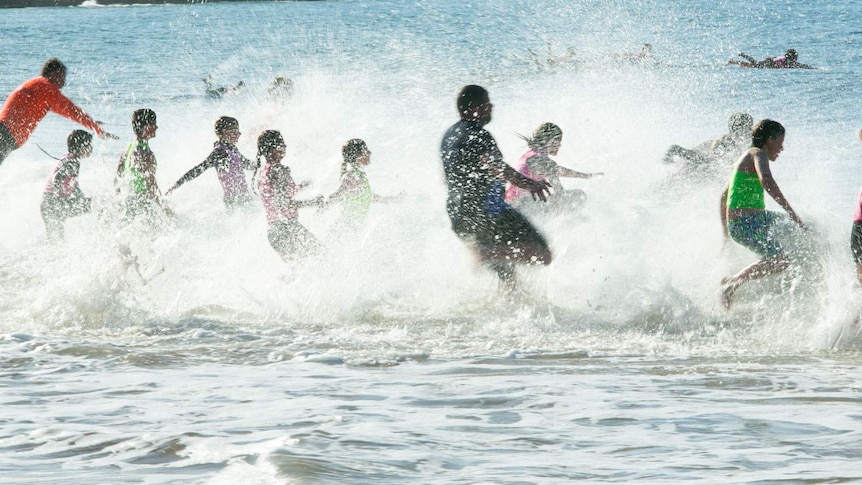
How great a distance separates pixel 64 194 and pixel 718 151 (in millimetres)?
6684

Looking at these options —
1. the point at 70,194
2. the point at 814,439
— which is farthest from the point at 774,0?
the point at 814,439

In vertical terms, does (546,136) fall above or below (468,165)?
above

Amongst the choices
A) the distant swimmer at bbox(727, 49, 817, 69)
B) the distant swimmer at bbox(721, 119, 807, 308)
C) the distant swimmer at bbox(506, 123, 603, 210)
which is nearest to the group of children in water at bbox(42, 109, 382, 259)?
the distant swimmer at bbox(506, 123, 603, 210)

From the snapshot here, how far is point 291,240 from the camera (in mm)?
9883

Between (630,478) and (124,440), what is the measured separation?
2354 millimetres

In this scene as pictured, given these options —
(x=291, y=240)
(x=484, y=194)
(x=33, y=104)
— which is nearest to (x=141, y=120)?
(x=33, y=104)

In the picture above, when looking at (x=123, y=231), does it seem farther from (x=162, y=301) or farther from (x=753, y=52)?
(x=753, y=52)

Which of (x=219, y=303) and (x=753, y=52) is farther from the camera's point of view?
(x=753, y=52)

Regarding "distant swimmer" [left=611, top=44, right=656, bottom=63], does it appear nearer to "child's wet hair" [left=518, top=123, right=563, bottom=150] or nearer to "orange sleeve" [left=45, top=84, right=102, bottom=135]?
"child's wet hair" [left=518, top=123, right=563, bottom=150]

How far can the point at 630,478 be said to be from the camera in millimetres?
5051

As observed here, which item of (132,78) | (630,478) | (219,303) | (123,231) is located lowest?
(630,478)

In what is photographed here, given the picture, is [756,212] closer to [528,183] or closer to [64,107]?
[528,183]

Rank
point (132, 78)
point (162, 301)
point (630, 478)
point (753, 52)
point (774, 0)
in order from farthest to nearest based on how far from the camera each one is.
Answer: point (774, 0) < point (753, 52) < point (132, 78) < point (162, 301) < point (630, 478)

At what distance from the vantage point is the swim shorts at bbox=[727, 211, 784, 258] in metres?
8.71
